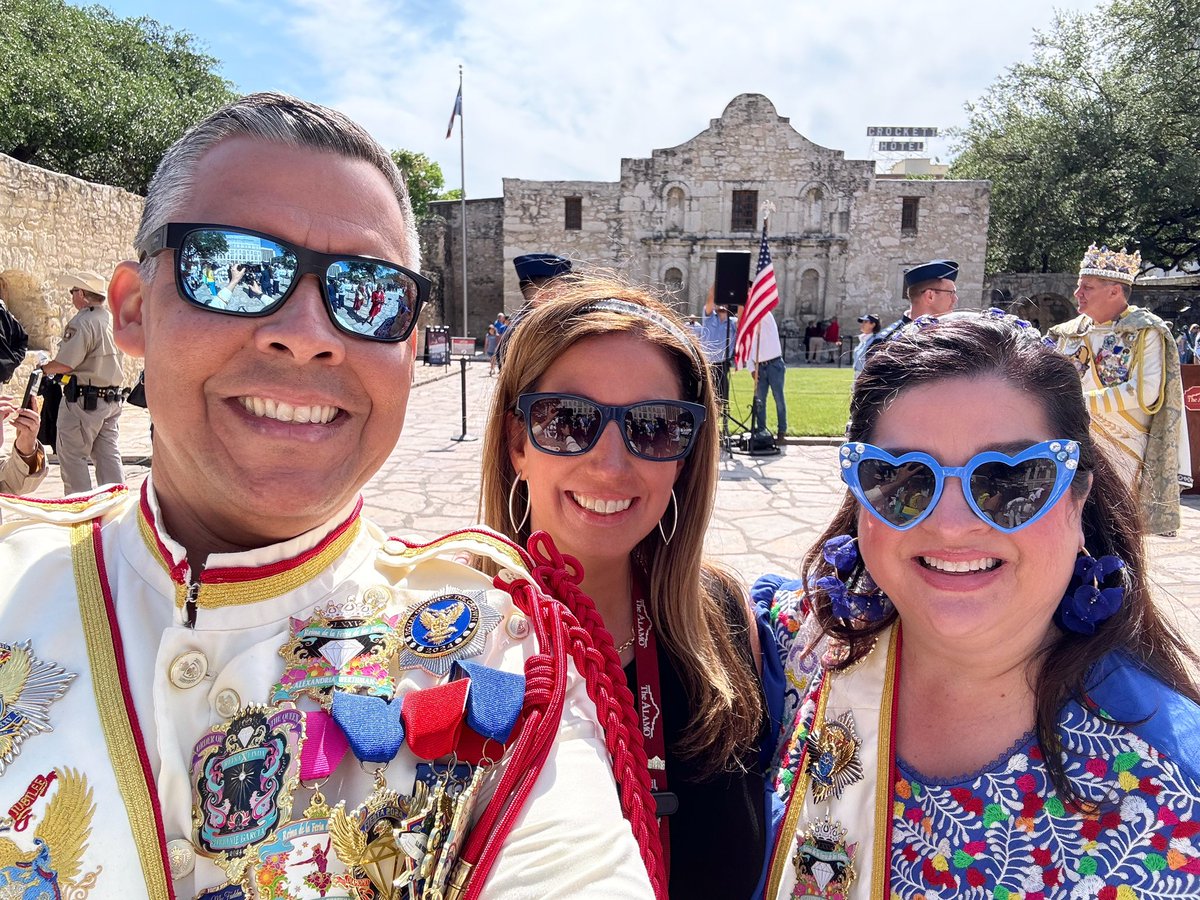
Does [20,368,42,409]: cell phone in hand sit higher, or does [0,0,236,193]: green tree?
[0,0,236,193]: green tree

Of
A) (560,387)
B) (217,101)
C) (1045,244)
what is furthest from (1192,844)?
(1045,244)

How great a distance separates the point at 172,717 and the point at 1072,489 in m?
1.60

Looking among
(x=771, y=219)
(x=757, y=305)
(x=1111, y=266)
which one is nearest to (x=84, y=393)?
(x=757, y=305)

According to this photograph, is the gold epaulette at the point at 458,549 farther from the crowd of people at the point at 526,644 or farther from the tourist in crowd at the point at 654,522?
the tourist in crowd at the point at 654,522

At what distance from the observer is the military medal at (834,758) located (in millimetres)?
1557

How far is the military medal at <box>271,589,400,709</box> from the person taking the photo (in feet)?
3.59

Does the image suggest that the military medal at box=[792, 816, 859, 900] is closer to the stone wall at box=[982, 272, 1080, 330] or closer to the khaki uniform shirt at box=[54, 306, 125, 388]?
the khaki uniform shirt at box=[54, 306, 125, 388]

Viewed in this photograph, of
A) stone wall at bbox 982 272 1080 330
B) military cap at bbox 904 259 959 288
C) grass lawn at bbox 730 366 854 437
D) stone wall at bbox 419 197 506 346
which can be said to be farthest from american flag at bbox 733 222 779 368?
stone wall at bbox 419 197 506 346

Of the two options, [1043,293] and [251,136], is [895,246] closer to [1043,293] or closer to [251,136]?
[1043,293]

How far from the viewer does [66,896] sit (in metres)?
0.91

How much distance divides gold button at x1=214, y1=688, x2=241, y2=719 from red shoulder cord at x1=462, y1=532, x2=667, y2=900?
0.38 m

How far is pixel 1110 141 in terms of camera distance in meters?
24.0

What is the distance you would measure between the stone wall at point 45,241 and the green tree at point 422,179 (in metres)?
20.2

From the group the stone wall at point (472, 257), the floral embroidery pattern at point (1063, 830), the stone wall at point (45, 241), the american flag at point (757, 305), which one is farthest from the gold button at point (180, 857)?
the stone wall at point (472, 257)
